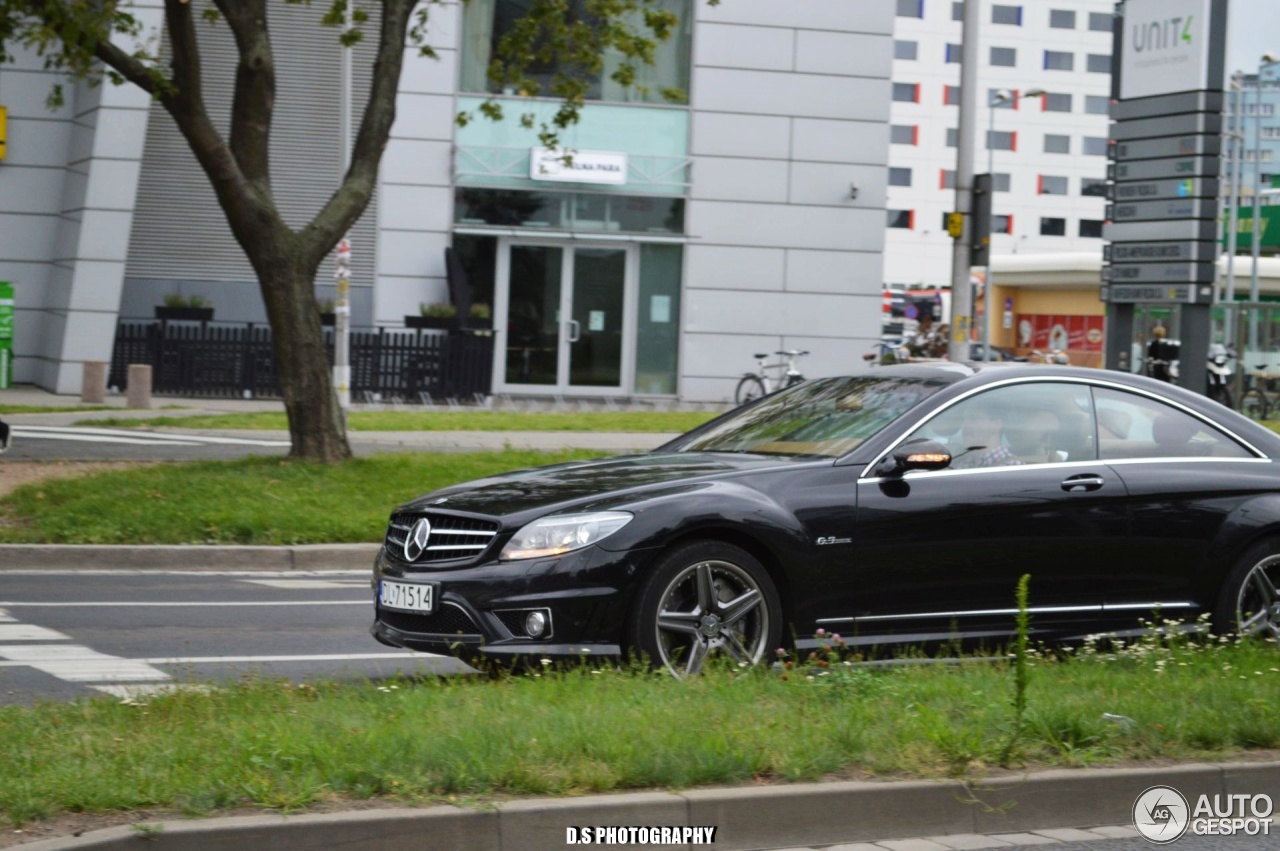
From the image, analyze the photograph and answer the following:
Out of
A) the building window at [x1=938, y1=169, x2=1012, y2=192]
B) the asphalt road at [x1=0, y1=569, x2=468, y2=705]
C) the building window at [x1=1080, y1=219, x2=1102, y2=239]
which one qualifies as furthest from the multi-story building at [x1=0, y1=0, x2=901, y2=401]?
the building window at [x1=1080, y1=219, x2=1102, y2=239]

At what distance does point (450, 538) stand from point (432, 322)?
73.0 feet

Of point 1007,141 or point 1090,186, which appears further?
point 1090,186

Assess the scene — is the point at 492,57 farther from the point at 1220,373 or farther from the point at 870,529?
the point at 870,529

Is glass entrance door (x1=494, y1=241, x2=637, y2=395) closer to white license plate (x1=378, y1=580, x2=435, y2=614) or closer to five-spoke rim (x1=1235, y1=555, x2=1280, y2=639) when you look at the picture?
five-spoke rim (x1=1235, y1=555, x2=1280, y2=639)

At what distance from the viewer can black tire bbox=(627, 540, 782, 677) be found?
689cm

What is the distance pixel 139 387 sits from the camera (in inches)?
990

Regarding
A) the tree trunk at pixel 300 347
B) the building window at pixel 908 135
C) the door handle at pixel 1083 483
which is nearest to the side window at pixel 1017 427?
the door handle at pixel 1083 483

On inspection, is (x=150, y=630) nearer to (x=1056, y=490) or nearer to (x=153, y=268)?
(x=1056, y=490)

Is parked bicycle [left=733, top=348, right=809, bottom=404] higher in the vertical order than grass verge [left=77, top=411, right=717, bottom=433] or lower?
higher

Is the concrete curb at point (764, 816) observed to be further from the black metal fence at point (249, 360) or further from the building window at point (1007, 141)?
the building window at point (1007, 141)

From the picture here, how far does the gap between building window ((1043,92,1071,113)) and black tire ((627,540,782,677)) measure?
91.2 meters

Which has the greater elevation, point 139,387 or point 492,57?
point 492,57

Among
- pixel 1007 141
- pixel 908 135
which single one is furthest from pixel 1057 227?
pixel 908 135

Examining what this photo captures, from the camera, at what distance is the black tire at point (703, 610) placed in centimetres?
689
